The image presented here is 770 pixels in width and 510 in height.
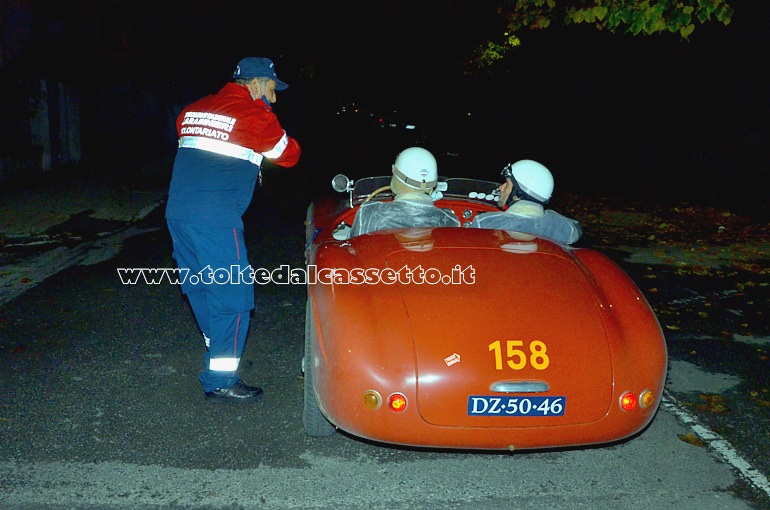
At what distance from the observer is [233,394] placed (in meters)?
4.29

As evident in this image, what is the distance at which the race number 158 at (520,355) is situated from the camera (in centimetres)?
318

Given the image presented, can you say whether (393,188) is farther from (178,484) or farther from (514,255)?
(178,484)

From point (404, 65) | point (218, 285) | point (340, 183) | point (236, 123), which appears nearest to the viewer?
point (236, 123)

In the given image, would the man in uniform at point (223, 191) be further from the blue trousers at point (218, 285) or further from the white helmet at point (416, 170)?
the white helmet at point (416, 170)

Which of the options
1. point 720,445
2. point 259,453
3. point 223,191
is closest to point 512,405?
point 259,453

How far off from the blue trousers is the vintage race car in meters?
0.53

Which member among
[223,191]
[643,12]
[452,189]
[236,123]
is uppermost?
[643,12]

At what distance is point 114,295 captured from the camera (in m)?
6.64

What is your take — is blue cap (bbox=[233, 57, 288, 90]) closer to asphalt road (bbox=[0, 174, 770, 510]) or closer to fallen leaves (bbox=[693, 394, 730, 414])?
asphalt road (bbox=[0, 174, 770, 510])

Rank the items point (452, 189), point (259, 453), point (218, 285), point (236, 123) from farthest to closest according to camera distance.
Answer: point (452, 189), point (218, 285), point (236, 123), point (259, 453)

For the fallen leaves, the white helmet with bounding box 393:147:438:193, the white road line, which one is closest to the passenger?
the white helmet with bounding box 393:147:438:193

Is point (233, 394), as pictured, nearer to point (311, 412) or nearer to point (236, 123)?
point (311, 412)

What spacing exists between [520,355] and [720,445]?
1.60 m

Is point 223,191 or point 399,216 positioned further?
point 399,216
